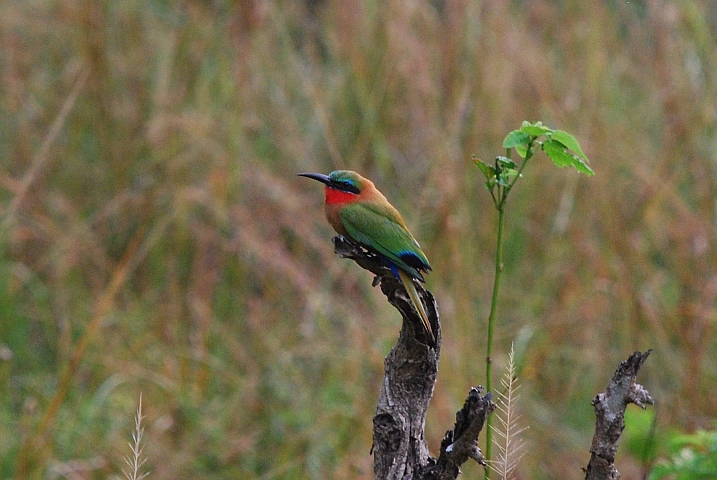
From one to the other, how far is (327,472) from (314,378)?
682 mm

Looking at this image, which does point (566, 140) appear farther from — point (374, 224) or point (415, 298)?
point (374, 224)

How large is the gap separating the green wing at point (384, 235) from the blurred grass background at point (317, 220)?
1629 millimetres

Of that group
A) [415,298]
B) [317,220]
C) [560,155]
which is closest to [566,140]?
[560,155]

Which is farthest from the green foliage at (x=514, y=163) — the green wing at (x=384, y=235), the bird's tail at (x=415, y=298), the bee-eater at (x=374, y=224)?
the green wing at (x=384, y=235)

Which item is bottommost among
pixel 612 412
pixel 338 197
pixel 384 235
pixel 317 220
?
pixel 612 412

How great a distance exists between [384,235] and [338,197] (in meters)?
0.30

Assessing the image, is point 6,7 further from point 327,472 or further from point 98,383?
point 327,472

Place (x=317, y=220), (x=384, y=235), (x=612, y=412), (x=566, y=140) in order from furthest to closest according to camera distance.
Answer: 1. (x=317, y=220)
2. (x=384, y=235)
3. (x=566, y=140)
4. (x=612, y=412)

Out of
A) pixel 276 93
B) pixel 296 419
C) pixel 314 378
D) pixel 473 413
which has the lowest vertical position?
pixel 473 413

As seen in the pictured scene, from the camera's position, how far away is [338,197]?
2.61 m

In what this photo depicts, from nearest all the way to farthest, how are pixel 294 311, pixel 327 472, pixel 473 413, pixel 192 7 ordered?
pixel 473 413 < pixel 327 472 < pixel 294 311 < pixel 192 7

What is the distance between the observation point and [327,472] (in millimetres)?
4016

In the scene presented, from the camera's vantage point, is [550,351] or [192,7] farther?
[192,7]

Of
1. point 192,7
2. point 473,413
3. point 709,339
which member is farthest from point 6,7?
point 473,413
